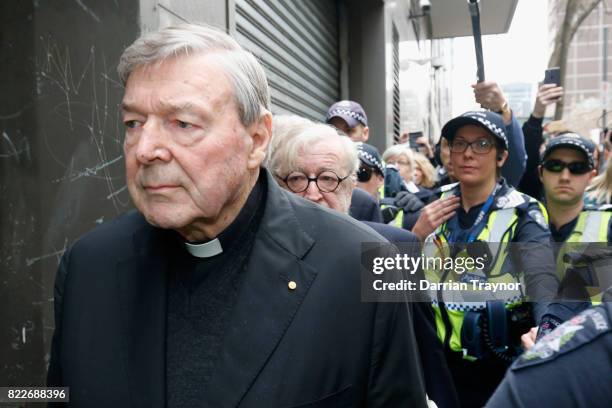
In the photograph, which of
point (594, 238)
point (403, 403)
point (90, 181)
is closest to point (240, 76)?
point (403, 403)

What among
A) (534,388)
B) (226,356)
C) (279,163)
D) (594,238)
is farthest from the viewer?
(594,238)

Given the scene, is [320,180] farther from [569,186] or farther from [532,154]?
[532,154]

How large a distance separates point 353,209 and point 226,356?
1.67 meters

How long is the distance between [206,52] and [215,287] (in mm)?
630

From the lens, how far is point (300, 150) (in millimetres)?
2689

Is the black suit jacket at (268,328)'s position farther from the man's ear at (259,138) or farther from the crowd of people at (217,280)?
the man's ear at (259,138)

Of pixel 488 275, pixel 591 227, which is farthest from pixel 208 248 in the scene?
pixel 591 227

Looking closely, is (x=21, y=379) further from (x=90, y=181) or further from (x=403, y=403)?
(x=403, y=403)

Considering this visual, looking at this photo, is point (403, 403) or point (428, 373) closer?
point (403, 403)

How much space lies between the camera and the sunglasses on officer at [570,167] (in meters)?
3.64

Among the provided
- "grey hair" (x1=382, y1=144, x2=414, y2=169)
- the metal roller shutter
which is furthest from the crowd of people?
"grey hair" (x1=382, y1=144, x2=414, y2=169)

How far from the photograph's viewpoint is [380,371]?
1.71 m

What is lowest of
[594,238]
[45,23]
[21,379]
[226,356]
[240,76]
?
[21,379]

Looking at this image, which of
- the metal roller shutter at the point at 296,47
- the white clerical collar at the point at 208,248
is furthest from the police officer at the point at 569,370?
the metal roller shutter at the point at 296,47
